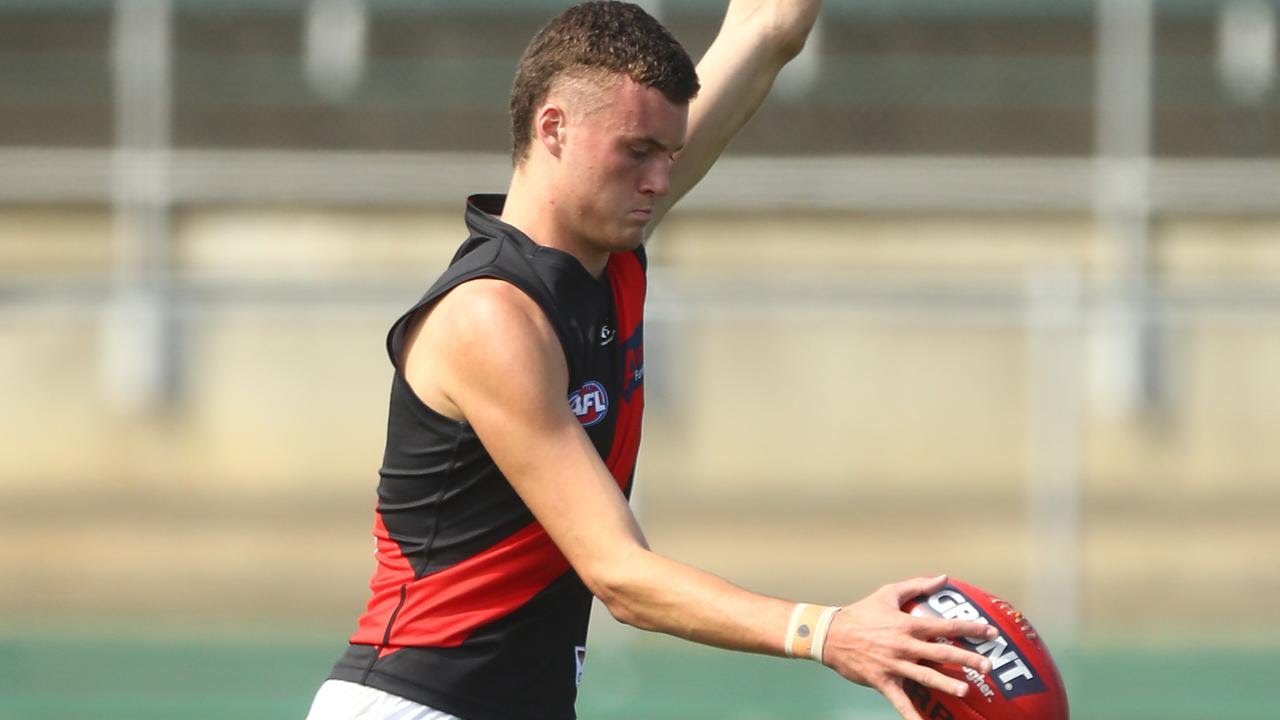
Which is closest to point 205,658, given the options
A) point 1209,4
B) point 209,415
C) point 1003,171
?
point 209,415

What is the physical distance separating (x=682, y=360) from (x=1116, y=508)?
10.0 feet

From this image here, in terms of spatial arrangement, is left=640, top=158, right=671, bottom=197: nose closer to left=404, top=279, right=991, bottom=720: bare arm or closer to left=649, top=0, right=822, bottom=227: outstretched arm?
left=404, top=279, right=991, bottom=720: bare arm

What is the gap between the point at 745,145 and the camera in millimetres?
16141

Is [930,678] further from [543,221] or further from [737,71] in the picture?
[737,71]

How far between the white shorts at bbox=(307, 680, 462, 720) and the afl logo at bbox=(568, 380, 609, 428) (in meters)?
0.63

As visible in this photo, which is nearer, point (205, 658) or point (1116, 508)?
point (205, 658)

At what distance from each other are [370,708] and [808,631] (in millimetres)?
943

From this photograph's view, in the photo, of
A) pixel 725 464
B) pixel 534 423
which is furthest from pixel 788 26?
pixel 725 464

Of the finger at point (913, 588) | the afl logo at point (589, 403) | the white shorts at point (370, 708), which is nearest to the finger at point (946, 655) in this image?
the finger at point (913, 588)

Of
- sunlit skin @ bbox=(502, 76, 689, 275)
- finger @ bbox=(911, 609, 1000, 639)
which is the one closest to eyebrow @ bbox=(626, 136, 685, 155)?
sunlit skin @ bbox=(502, 76, 689, 275)

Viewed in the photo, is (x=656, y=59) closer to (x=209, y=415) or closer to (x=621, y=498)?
(x=621, y=498)

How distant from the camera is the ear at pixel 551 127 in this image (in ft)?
11.8

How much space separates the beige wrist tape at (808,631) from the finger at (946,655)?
0.17 m

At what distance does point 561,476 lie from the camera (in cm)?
337
